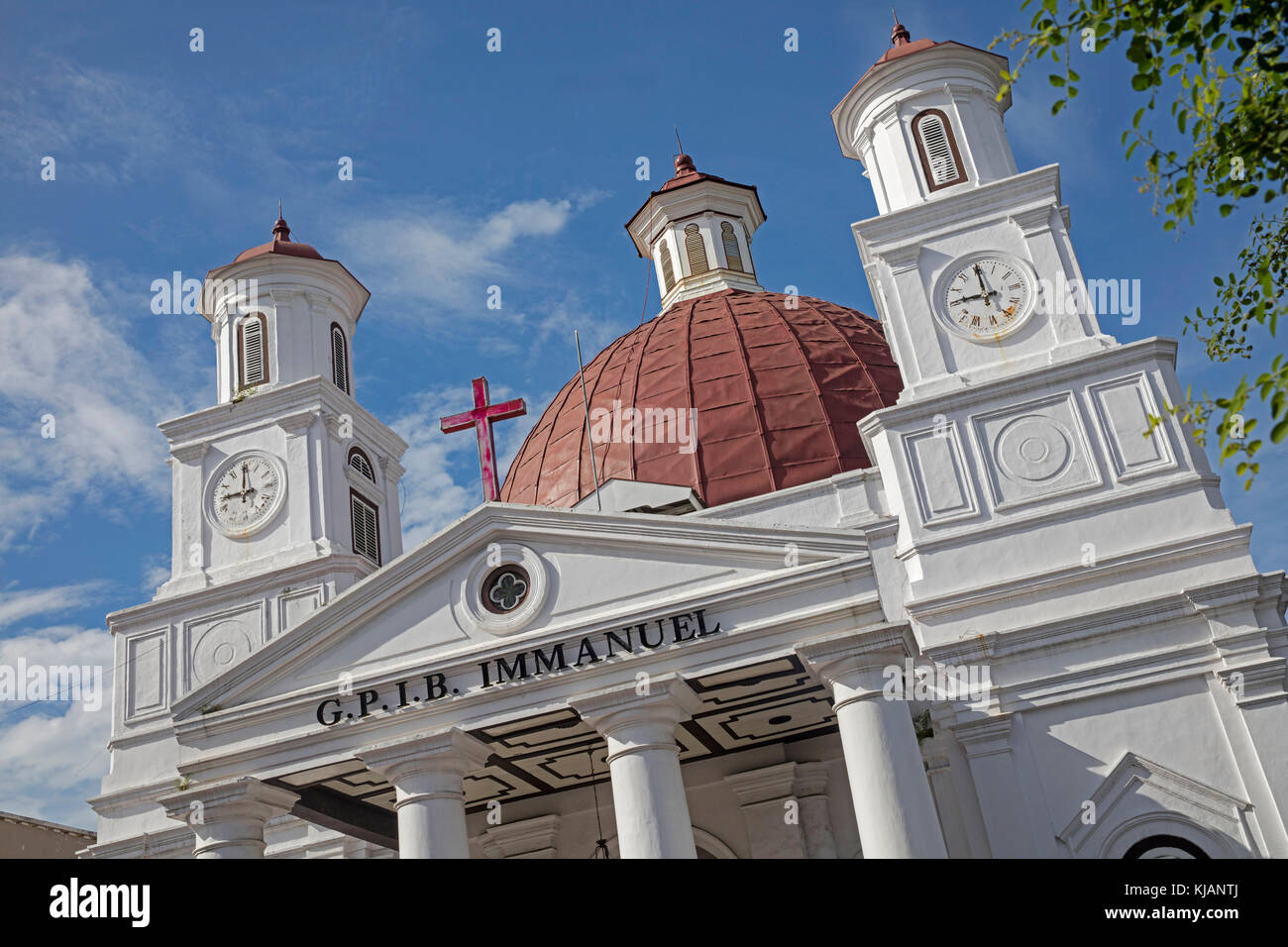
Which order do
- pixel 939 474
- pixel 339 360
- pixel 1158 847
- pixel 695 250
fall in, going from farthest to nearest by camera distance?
pixel 695 250, pixel 339 360, pixel 939 474, pixel 1158 847

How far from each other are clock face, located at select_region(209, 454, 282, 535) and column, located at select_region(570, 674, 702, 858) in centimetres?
1248

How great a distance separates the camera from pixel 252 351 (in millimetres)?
27844

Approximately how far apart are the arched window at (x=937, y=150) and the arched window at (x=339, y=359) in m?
13.8

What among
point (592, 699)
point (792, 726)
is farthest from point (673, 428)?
point (592, 699)

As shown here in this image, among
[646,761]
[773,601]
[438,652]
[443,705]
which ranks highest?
[438,652]

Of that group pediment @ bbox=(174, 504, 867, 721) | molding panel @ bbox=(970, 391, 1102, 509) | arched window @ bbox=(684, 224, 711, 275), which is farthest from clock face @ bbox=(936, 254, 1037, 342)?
arched window @ bbox=(684, 224, 711, 275)

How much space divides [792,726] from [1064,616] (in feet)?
15.2

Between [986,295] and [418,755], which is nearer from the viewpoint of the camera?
[418,755]

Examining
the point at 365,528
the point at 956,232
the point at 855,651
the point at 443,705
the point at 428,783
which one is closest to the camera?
the point at 855,651

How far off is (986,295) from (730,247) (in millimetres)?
17351

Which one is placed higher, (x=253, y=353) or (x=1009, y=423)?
(x=253, y=353)

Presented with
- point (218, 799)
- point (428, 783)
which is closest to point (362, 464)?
point (218, 799)

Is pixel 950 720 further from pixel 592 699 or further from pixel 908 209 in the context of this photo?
pixel 908 209

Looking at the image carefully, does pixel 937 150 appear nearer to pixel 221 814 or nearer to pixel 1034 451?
pixel 1034 451
